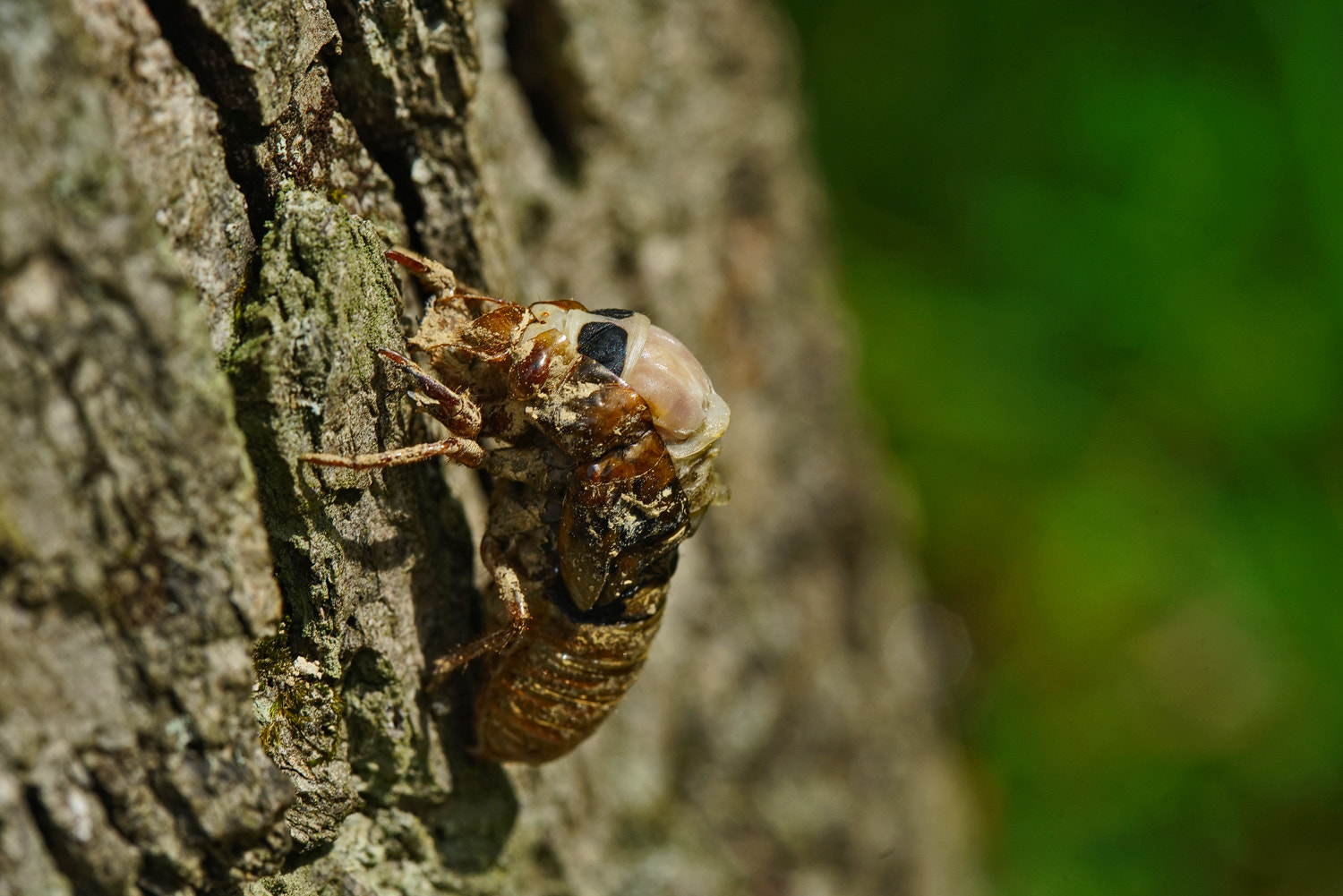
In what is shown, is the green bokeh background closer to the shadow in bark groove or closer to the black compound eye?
the shadow in bark groove

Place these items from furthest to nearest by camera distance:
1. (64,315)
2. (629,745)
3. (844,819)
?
(844,819) → (629,745) → (64,315)

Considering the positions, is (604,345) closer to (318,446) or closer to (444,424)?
(444,424)

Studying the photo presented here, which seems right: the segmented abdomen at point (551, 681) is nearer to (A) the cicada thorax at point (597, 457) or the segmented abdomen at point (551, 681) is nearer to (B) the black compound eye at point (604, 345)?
(A) the cicada thorax at point (597, 457)

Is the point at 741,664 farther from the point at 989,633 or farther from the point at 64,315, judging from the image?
the point at 64,315

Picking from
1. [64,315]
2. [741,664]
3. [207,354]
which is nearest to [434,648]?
[207,354]

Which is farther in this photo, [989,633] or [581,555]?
[989,633]

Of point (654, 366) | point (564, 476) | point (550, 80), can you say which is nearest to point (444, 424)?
point (564, 476)

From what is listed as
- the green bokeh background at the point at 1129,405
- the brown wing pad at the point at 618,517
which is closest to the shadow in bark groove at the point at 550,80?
the brown wing pad at the point at 618,517

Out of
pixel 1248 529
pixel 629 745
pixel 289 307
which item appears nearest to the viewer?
pixel 289 307
